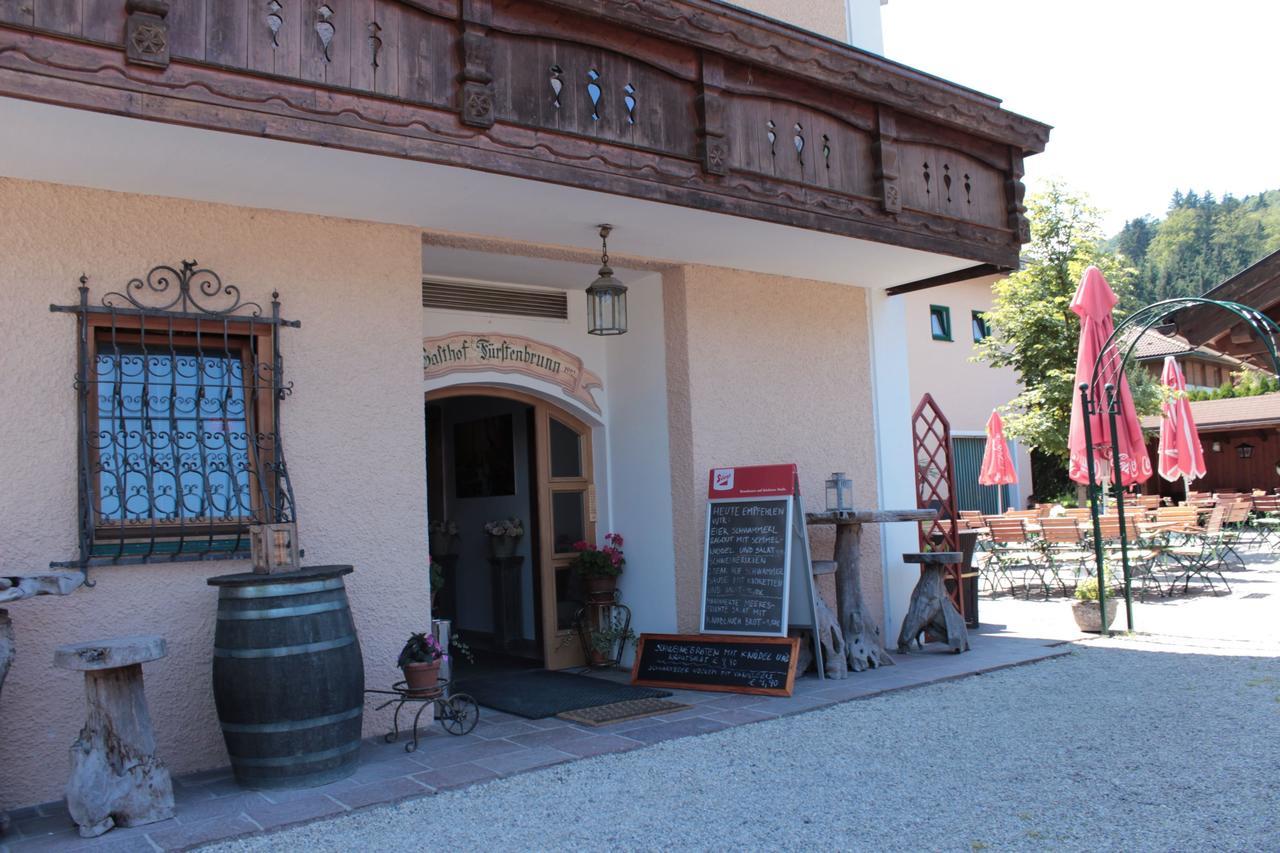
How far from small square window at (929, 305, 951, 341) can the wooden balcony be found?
12.5 metres

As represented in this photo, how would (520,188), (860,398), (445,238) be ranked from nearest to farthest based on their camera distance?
(520,188), (445,238), (860,398)

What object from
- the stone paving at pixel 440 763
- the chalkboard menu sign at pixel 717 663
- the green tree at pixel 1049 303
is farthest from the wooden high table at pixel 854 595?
the green tree at pixel 1049 303

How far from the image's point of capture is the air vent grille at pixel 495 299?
299 inches

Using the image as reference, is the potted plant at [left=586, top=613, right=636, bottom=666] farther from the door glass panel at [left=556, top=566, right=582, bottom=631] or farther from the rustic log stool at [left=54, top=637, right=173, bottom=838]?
the rustic log stool at [left=54, top=637, right=173, bottom=838]

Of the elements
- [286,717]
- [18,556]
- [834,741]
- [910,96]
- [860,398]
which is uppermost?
[910,96]

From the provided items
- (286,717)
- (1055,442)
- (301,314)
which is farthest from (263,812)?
(1055,442)

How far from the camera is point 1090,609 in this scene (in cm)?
886

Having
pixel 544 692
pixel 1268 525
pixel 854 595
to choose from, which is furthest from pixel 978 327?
pixel 544 692

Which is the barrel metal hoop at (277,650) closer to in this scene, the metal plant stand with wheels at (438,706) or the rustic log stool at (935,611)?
the metal plant stand with wheels at (438,706)

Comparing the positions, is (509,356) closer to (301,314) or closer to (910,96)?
(301,314)

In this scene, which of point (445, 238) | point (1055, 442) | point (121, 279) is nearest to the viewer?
point (121, 279)

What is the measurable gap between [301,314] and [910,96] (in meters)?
4.51

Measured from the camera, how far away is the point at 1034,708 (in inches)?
247

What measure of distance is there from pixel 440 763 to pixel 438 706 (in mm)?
873
